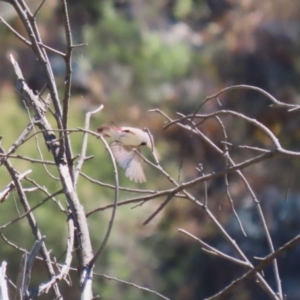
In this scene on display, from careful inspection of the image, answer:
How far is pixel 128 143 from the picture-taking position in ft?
4.36

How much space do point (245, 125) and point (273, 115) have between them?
0.20 m

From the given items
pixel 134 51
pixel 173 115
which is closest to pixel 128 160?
pixel 173 115

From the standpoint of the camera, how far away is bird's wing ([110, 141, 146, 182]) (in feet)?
4.57

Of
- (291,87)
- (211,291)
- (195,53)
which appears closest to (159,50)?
(195,53)

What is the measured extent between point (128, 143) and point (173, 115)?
3682 mm

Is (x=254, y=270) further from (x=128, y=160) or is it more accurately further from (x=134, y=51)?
(x=134, y=51)

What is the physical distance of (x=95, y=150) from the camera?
411 cm

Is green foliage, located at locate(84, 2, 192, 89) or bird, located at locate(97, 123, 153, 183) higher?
bird, located at locate(97, 123, 153, 183)

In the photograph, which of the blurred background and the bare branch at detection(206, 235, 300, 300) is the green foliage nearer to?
the blurred background

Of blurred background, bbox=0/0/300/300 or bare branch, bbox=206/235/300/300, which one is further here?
blurred background, bbox=0/0/300/300

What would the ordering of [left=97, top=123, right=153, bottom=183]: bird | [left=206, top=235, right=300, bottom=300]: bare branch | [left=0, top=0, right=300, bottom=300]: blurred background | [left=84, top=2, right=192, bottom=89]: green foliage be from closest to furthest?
[left=206, top=235, right=300, bottom=300]: bare branch < [left=97, top=123, right=153, bottom=183]: bird < [left=0, top=0, right=300, bottom=300]: blurred background < [left=84, top=2, right=192, bottom=89]: green foliage

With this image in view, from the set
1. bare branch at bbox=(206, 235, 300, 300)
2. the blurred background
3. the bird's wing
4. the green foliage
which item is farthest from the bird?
the green foliage

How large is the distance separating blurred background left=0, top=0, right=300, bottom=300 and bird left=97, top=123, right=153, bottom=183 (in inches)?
82.0

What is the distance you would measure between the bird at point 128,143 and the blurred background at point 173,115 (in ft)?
6.83
